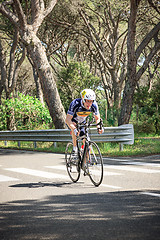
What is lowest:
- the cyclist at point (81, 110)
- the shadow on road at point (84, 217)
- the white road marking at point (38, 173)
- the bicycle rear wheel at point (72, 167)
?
the shadow on road at point (84, 217)

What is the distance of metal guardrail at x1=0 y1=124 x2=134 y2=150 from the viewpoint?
12734 millimetres

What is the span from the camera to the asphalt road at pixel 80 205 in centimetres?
442

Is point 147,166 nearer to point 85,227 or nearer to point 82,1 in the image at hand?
point 85,227

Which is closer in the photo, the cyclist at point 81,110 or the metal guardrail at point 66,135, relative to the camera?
the cyclist at point 81,110

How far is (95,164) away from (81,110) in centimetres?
108

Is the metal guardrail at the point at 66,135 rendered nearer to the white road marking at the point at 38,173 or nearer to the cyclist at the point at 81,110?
the white road marking at the point at 38,173

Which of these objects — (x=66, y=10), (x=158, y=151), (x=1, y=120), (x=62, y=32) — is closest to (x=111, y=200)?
(x=158, y=151)

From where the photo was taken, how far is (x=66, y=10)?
88.6 feet

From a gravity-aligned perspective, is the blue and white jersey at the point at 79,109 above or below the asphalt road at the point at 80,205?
above

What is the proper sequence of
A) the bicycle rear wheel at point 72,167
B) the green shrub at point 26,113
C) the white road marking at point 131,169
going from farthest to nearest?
the green shrub at point 26,113, the white road marking at point 131,169, the bicycle rear wheel at point 72,167

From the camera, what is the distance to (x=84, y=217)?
16.5 ft

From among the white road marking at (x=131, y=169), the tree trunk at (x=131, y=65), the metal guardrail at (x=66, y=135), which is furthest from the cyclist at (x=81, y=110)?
the tree trunk at (x=131, y=65)

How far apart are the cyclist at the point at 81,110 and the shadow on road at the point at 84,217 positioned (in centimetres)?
148

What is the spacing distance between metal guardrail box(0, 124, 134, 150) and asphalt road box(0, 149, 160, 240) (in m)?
3.21
